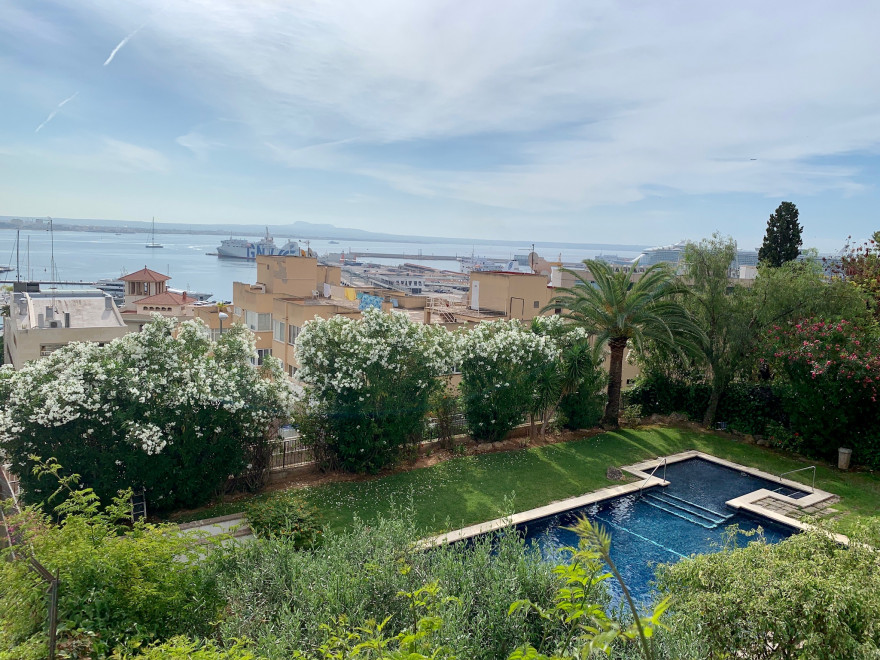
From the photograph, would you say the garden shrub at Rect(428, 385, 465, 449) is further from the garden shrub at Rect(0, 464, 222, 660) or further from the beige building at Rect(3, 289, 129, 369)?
the beige building at Rect(3, 289, 129, 369)

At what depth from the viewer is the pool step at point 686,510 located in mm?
12578

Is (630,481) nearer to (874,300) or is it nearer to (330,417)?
(330,417)

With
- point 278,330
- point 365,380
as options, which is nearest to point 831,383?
point 365,380

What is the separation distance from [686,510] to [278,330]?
1885 cm

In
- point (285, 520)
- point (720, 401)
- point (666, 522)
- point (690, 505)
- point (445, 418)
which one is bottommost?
point (666, 522)

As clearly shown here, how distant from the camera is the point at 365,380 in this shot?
13320mm

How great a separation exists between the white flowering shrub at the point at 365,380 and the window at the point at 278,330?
1264cm

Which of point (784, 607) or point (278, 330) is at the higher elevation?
point (784, 607)

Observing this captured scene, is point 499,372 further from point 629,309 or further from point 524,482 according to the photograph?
point 629,309

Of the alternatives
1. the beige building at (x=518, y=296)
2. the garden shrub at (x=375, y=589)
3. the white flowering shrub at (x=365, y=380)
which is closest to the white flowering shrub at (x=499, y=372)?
the white flowering shrub at (x=365, y=380)

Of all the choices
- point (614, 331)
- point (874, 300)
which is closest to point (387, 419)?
point (614, 331)

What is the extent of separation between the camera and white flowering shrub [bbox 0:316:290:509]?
32.3 feet

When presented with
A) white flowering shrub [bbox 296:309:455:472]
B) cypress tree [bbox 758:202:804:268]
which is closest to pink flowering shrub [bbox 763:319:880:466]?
white flowering shrub [bbox 296:309:455:472]

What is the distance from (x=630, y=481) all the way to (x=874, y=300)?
30.6 feet
